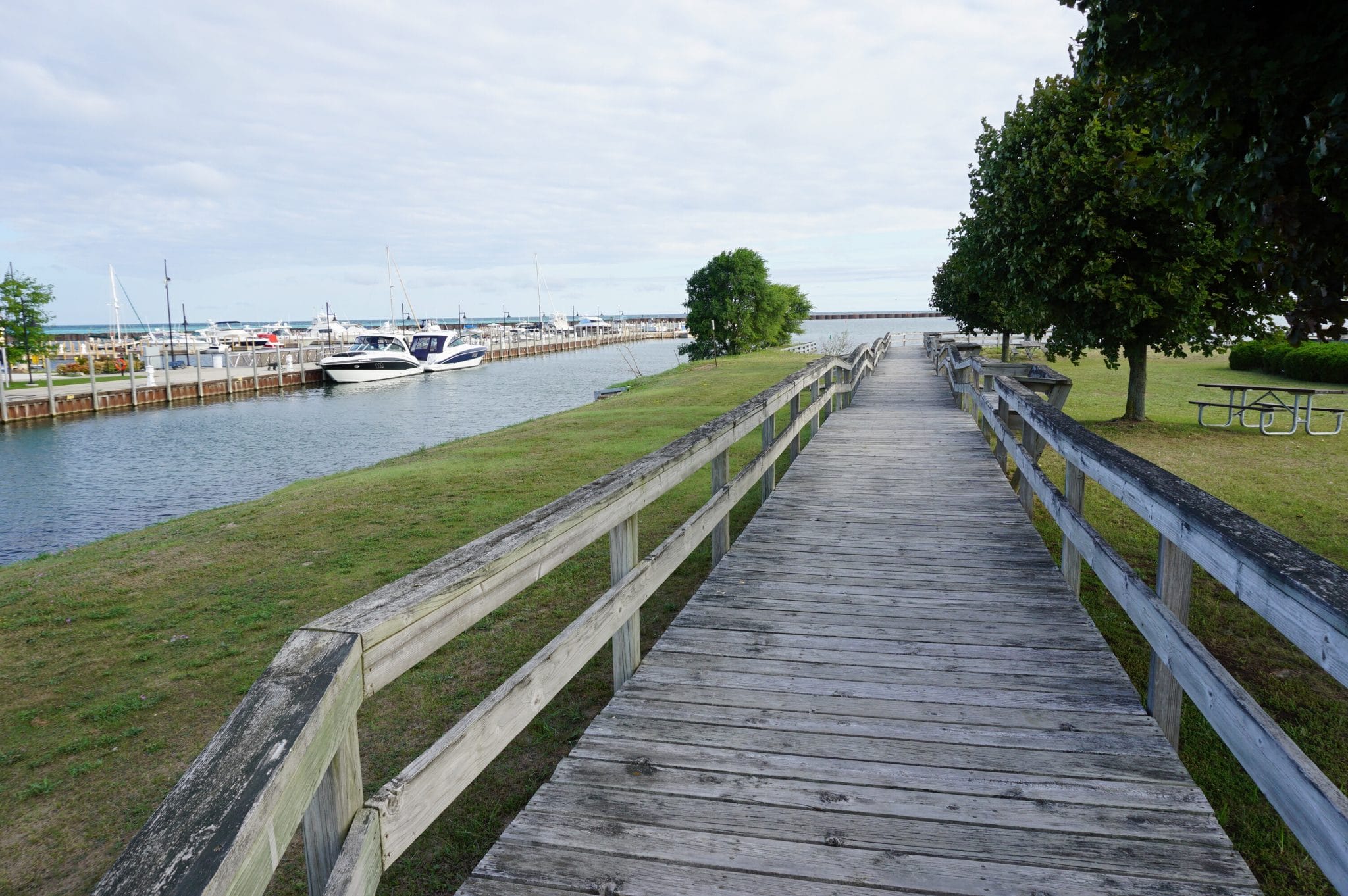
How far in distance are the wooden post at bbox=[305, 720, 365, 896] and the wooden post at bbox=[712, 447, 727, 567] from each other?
12.2 feet

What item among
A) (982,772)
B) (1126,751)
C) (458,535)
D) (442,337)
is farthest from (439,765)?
(442,337)

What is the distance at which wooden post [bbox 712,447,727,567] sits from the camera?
5410 mm

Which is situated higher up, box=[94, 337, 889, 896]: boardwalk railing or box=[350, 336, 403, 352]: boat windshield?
box=[350, 336, 403, 352]: boat windshield

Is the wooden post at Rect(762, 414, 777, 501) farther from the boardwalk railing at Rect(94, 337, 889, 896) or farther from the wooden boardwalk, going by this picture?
the boardwalk railing at Rect(94, 337, 889, 896)

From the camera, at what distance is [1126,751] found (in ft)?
9.62

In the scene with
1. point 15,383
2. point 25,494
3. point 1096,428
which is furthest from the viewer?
point 15,383

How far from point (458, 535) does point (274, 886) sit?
211 inches

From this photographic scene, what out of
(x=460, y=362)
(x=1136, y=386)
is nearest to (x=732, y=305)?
(x=460, y=362)

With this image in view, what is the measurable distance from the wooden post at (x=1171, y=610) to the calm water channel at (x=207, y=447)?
15.4 metres

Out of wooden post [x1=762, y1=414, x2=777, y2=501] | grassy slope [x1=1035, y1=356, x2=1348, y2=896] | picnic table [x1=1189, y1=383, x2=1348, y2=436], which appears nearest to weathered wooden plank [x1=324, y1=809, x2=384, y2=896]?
grassy slope [x1=1035, y1=356, x2=1348, y2=896]

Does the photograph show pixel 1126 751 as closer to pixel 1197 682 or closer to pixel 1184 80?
pixel 1197 682

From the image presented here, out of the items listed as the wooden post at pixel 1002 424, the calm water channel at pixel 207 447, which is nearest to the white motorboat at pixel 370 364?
the calm water channel at pixel 207 447

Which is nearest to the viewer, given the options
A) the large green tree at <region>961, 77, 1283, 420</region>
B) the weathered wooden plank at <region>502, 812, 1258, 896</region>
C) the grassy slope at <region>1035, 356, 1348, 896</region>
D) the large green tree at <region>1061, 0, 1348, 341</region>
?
the weathered wooden plank at <region>502, 812, 1258, 896</region>

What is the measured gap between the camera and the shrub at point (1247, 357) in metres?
24.4
